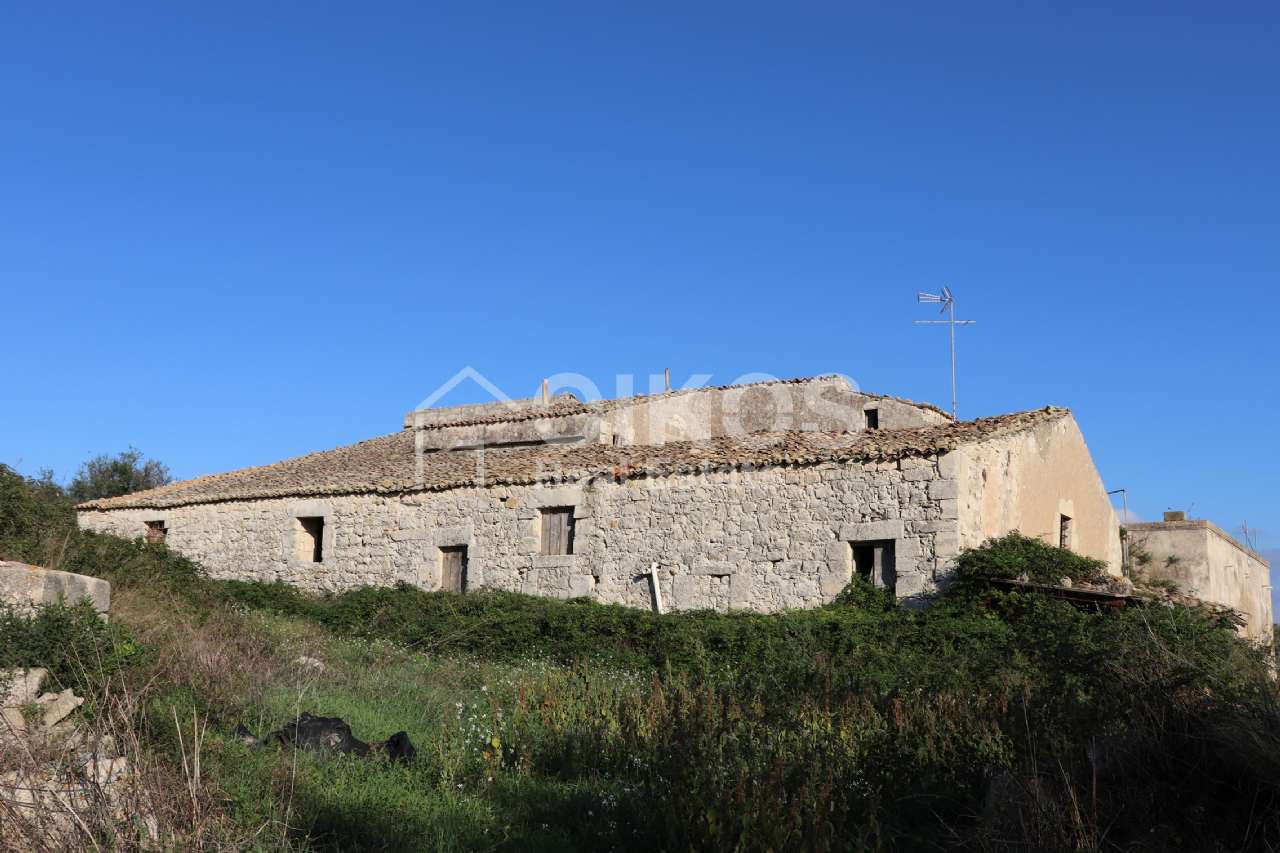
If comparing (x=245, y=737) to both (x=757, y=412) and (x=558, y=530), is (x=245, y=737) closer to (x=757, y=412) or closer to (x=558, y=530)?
(x=558, y=530)

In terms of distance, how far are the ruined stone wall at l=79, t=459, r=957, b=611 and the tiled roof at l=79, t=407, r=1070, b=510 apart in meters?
0.20

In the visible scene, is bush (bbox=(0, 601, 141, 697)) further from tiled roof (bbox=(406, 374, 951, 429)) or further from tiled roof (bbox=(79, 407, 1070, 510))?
tiled roof (bbox=(406, 374, 951, 429))

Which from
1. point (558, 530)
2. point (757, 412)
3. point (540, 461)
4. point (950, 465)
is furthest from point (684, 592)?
point (757, 412)

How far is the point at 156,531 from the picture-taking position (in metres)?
24.0

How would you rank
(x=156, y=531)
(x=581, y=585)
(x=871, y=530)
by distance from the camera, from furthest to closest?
(x=156, y=531) → (x=581, y=585) → (x=871, y=530)

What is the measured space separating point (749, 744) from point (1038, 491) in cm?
1203

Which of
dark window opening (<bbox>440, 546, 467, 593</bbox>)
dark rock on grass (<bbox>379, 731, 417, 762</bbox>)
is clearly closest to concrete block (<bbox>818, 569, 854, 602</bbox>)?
dark window opening (<bbox>440, 546, 467, 593</bbox>)

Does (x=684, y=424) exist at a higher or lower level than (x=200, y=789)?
higher

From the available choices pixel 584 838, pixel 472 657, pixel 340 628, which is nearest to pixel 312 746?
pixel 584 838

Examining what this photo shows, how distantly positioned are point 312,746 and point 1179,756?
5.57m

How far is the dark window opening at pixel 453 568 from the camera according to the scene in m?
19.9

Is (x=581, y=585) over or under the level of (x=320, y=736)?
over

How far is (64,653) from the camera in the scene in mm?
7902

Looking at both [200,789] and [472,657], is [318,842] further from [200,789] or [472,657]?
[472,657]
